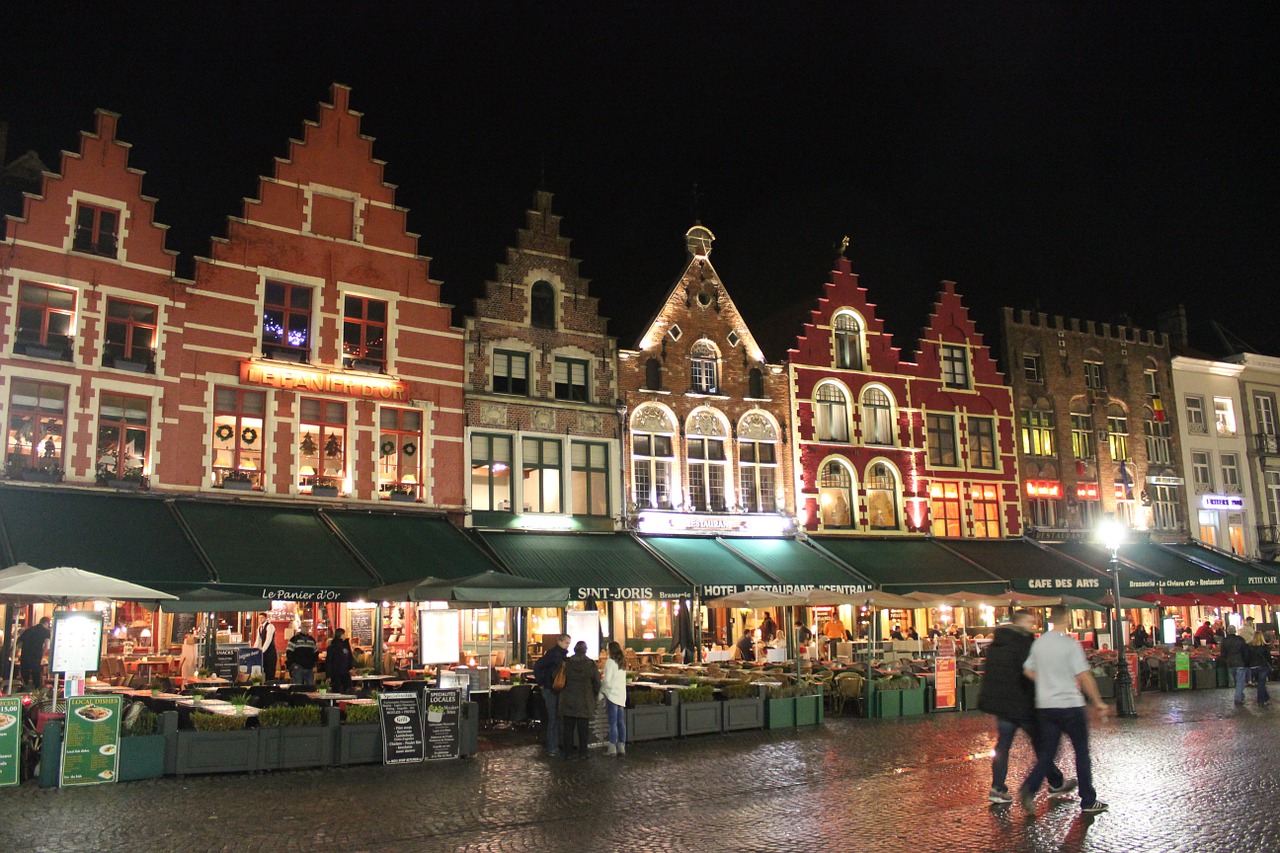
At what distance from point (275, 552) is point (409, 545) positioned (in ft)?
11.1

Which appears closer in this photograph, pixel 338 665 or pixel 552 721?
pixel 552 721

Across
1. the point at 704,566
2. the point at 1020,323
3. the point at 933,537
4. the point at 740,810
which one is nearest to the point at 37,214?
the point at 704,566

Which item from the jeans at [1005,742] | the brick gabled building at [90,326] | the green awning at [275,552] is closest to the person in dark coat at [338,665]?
the green awning at [275,552]

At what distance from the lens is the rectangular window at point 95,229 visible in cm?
2431

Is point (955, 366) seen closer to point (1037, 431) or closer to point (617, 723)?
point (1037, 431)

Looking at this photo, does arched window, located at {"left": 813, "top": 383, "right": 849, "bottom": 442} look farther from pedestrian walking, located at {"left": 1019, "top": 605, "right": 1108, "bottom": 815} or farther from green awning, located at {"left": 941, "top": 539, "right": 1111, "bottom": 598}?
pedestrian walking, located at {"left": 1019, "top": 605, "right": 1108, "bottom": 815}

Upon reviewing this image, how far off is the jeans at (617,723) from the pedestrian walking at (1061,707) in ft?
22.2

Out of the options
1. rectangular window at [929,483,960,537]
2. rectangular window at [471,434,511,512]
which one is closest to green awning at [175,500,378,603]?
rectangular window at [471,434,511,512]

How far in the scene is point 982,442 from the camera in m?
38.5

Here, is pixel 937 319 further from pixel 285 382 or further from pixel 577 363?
pixel 285 382

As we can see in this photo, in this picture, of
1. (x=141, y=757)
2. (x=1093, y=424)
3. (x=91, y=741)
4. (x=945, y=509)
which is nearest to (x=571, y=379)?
(x=945, y=509)

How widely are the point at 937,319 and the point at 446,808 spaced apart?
30474mm

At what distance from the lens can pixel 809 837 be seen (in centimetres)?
1052

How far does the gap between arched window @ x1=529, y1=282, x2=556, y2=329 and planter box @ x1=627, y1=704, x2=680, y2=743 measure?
14837 mm
